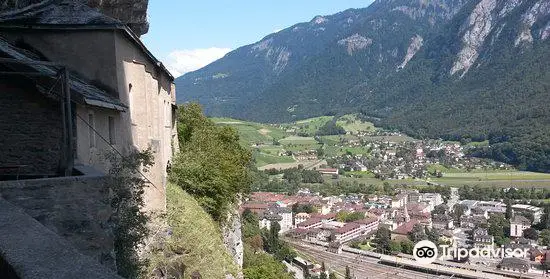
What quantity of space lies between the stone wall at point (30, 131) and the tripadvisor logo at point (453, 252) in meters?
66.0

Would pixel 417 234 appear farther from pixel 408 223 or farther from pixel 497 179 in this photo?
pixel 497 179

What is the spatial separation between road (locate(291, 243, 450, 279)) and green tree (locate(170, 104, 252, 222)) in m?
46.9

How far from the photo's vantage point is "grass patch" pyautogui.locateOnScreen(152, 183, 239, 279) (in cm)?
Result: 1145

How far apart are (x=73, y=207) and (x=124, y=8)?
14710 millimetres

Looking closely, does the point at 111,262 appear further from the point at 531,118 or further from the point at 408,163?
the point at 531,118

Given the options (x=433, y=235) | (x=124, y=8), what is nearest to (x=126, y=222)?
(x=124, y=8)

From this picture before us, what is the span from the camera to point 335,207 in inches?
4286

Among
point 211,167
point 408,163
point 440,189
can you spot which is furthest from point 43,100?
point 408,163

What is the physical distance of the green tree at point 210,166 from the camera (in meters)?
17.4

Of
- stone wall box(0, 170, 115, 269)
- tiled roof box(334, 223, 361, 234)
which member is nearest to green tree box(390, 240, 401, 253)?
tiled roof box(334, 223, 361, 234)

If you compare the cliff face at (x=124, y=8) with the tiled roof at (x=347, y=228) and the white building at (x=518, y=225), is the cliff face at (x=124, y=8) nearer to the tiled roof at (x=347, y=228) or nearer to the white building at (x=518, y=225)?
the tiled roof at (x=347, y=228)

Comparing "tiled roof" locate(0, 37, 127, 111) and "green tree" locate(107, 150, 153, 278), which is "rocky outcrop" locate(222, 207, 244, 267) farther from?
"green tree" locate(107, 150, 153, 278)

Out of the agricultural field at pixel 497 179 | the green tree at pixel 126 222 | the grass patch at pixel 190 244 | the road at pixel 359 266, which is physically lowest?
the road at pixel 359 266

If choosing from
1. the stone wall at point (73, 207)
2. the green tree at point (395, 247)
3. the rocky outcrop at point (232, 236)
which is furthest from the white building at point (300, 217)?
the stone wall at point (73, 207)
